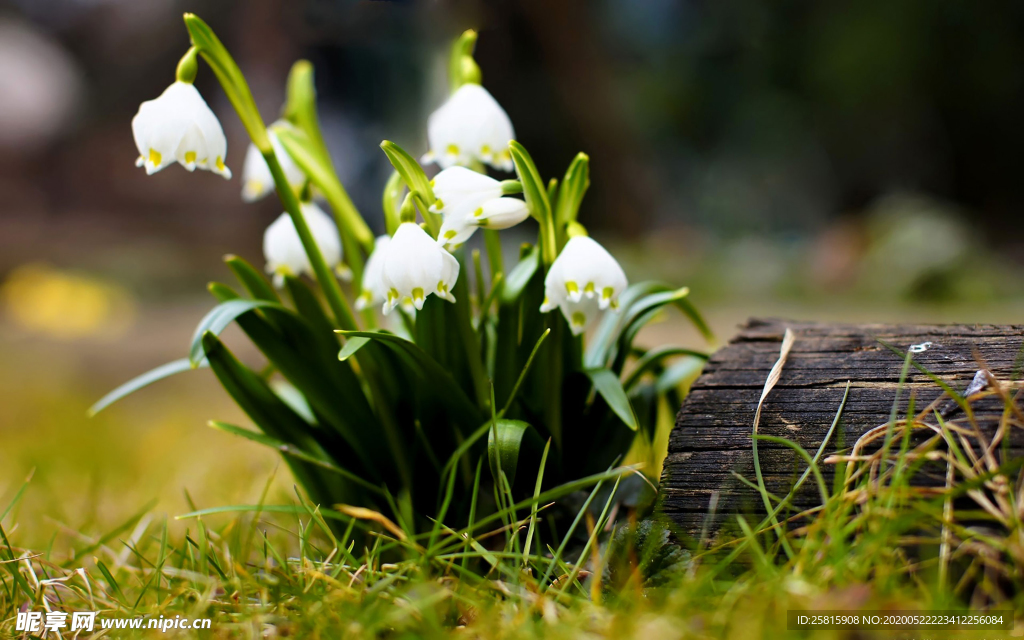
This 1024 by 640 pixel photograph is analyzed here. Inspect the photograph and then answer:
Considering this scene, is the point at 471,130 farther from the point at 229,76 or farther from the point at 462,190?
the point at 229,76

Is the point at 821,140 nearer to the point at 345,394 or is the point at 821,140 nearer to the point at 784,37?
the point at 784,37

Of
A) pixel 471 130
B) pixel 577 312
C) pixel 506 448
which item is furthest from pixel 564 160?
pixel 506 448

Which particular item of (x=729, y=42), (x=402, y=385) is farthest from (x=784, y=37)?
(x=402, y=385)

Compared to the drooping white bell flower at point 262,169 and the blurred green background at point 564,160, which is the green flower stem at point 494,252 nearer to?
the drooping white bell flower at point 262,169

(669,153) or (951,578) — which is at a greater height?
(669,153)

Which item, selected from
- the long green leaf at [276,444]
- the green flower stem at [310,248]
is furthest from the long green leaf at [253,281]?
the long green leaf at [276,444]

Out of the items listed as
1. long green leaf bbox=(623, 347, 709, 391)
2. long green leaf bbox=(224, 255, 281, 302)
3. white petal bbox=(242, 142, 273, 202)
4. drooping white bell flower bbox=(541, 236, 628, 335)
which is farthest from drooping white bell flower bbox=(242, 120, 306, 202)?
long green leaf bbox=(623, 347, 709, 391)

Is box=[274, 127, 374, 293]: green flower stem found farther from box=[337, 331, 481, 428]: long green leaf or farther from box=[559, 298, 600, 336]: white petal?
box=[559, 298, 600, 336]: white petal
